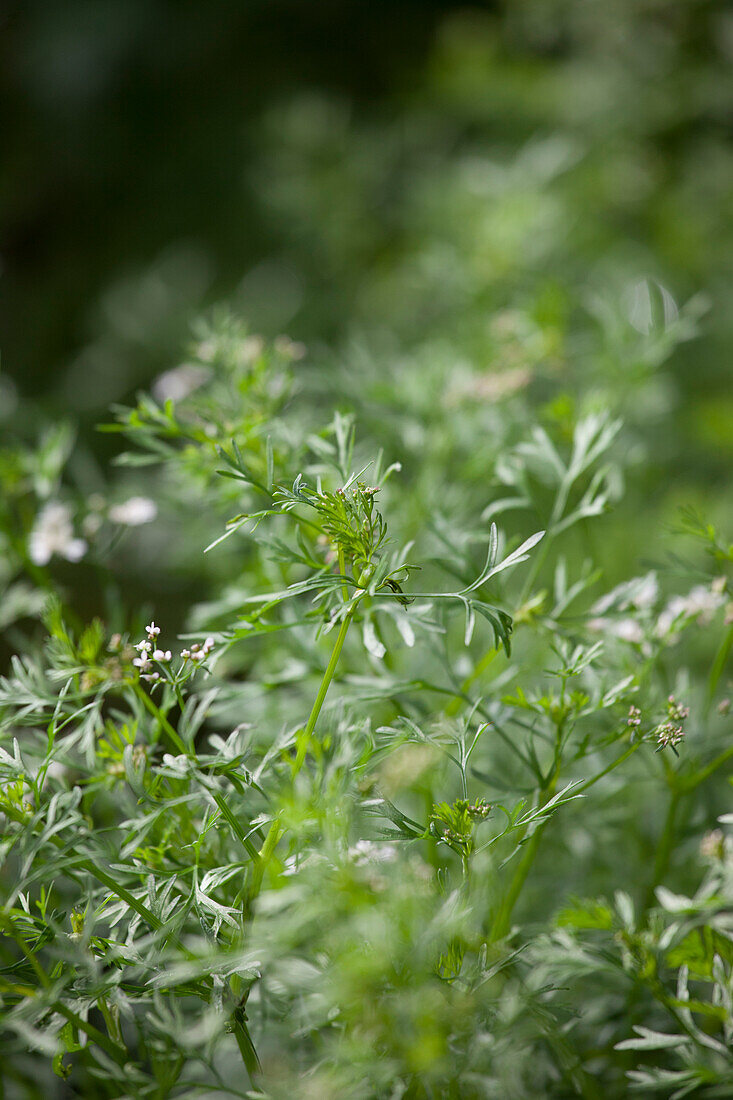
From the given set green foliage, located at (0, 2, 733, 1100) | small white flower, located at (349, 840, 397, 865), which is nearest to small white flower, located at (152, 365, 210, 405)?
green foliage, located at (0, 2, 733, 1100)

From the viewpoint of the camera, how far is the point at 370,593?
47 cm

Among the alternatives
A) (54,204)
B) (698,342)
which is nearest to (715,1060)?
(698,342)

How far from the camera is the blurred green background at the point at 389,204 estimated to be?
3.43ft

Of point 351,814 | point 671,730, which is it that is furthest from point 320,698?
point 671,730

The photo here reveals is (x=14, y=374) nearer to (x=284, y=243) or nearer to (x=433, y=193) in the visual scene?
(x=284, y=243)

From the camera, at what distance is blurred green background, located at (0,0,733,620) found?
1.05 metres

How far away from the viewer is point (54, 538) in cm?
71

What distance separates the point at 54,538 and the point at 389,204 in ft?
4.04

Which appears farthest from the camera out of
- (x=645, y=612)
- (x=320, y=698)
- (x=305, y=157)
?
(x=305, y=157)

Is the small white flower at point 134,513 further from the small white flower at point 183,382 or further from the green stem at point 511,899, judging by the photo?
the green stem at point 511,899

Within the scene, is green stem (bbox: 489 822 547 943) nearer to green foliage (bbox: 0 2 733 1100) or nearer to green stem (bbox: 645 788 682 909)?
green foliage (bbox: 0 2 733 1100)

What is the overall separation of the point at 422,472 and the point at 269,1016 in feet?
1.57

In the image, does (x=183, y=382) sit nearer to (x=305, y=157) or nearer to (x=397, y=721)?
Answer: (x=397, y=721)

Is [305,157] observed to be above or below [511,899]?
above
